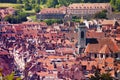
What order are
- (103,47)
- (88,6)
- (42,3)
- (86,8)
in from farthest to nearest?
(42,3)
(88,6)
(86,8)
(103,47)

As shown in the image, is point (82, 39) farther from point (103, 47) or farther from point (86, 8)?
point (86, 8)

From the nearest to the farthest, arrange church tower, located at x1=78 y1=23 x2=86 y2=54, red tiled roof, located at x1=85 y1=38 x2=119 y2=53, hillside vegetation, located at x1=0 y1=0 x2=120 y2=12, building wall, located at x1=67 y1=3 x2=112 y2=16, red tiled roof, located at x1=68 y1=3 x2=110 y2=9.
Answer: red tiled roof, located at x1=85 y1=38 x2=119 y2=53
church tower, located at x1=78 y1=23 x2=86 y2=54
building wall, located at x1=67 y1=3 x2=112 y2=16
red tiled roof, located at x1=68 y1=3 x2=110 y2=9
hillside vegetation, located at x1=0 y1=0 x2=120 y2=12

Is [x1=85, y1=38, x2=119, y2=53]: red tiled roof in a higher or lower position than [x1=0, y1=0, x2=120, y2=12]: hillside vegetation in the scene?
higher

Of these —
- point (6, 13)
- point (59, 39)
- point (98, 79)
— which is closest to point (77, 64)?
point (98, 79)

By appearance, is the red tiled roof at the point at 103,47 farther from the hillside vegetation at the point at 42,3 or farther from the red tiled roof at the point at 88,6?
the red tiled roof at the point at 88,6

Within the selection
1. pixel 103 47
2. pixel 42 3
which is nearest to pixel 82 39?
pixel 103 47

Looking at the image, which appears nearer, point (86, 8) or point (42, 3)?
point (86, 8)

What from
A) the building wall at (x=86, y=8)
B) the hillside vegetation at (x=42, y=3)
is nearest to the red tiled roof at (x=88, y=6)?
the building wall at (x=86, y=8)

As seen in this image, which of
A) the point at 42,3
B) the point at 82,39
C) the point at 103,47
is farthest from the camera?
the point at 42,3

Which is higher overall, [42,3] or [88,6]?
[88,6]

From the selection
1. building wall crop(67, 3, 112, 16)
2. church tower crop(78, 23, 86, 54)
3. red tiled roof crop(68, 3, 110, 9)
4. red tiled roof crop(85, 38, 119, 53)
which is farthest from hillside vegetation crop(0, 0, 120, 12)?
red tiled roof crop(85, 38, 119, 53)

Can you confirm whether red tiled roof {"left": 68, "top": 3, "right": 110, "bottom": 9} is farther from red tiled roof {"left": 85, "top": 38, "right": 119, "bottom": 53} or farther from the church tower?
red tiled roof {"left": 85, "top": 38, "right": 119, "bottom": 53}

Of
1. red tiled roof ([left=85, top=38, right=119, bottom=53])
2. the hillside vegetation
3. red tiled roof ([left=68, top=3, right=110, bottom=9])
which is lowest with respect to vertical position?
the hillside vegetation
